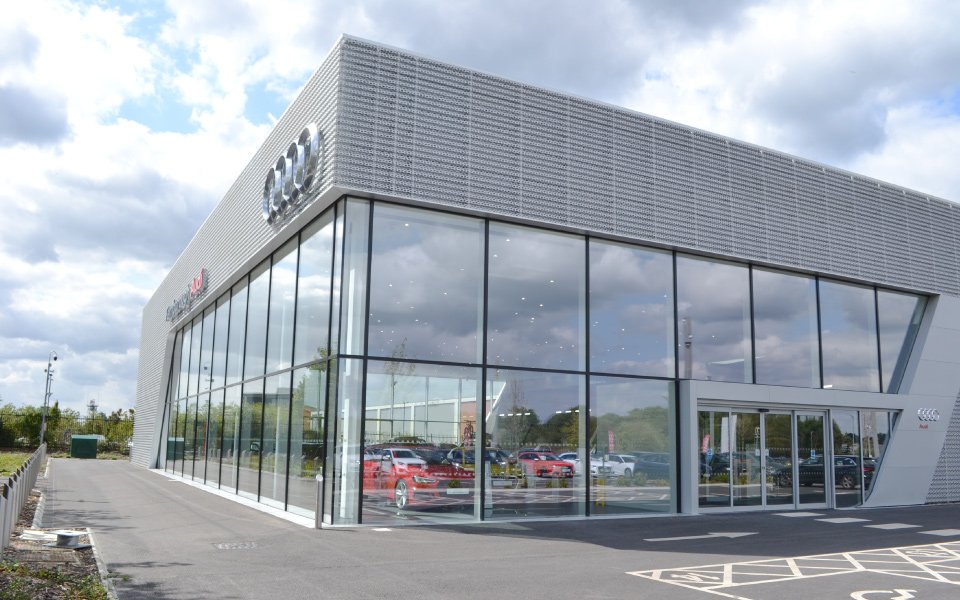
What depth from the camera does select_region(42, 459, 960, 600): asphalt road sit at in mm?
9047

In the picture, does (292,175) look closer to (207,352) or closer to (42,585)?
(42,585)

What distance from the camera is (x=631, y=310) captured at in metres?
17.9

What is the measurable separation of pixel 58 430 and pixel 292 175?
50.7m

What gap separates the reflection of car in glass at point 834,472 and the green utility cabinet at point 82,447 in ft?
139

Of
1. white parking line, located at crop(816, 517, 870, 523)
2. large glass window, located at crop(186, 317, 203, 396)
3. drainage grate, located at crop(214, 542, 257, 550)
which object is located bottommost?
white parking line, located at crop(816, 517, 870, 523)

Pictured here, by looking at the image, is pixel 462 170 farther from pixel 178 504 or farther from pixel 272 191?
pixel 178 504

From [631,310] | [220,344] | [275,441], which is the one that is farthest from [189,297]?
[631,310]

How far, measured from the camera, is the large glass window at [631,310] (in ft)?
57.0

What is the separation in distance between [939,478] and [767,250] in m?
9.21

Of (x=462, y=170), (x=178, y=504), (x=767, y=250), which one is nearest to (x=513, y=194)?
(x=462, y=170)

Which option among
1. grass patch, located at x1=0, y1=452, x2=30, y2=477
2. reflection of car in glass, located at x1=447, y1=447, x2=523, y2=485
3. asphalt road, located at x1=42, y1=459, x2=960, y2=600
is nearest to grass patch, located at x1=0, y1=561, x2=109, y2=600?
asphalt road, located at x1=42, y1=459, x2=960, y2=600

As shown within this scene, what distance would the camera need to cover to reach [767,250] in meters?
19.6

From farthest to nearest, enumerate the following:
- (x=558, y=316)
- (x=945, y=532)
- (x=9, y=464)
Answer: (x=9, y=464)
(x=558, y=316)
(x=945, y=532)

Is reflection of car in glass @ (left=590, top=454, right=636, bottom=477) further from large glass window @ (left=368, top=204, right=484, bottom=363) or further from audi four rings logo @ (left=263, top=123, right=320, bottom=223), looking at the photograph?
audi four rings logo @ (left=263, top=123, right=320, bottom=223)
